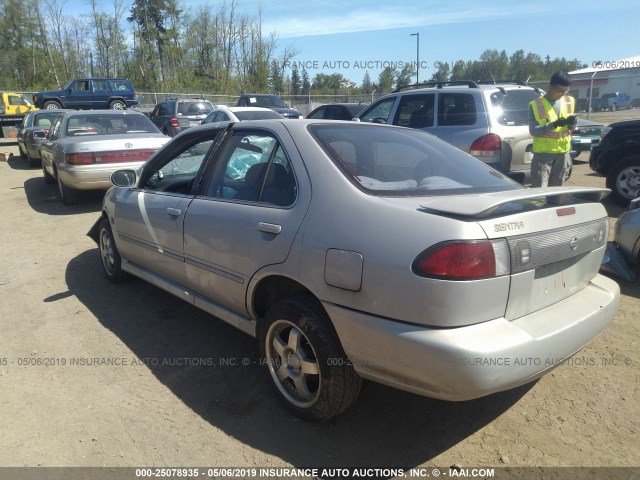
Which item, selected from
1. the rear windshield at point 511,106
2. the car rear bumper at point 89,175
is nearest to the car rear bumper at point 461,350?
the rear windshield at point 511,106

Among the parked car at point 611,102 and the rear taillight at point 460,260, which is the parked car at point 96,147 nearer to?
the rear taillight at point 460,260

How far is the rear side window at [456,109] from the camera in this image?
6.85 meters

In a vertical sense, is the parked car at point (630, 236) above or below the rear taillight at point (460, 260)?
below

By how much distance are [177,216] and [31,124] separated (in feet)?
47.2

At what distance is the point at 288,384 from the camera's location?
285 cm

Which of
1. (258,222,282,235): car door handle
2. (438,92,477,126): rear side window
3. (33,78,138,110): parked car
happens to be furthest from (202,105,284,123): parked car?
(33,78,138,110): parked car

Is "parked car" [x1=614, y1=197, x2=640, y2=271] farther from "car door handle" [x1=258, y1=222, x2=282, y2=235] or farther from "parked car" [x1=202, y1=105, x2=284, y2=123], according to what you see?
"parked car" [x1=202, y1=105, x2=284, y2=123]

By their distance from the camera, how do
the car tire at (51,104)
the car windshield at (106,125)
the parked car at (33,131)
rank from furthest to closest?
the car tire at (51,104), the parked car at (33,131), the car windshield at (106,125)

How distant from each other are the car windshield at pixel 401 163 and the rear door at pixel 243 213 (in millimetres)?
260

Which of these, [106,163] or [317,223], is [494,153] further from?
[106,163]

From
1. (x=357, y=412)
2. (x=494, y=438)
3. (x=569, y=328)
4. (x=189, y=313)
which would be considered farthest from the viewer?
(x=189, y=313)

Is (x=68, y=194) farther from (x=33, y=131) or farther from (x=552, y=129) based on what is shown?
(x=552, y=129)

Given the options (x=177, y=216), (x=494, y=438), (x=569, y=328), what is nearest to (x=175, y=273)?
(x=177, y=216)

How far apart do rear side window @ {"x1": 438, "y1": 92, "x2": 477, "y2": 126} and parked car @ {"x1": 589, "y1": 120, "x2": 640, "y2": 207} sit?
2.49 m
